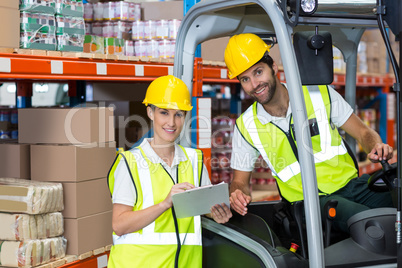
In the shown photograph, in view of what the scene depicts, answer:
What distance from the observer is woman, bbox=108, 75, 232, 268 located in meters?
2.79

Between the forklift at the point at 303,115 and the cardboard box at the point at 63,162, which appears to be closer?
the forklift at the point at 303,115

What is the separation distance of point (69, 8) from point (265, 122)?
1.51 m

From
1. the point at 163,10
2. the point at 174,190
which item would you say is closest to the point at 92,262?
the point at 174,190

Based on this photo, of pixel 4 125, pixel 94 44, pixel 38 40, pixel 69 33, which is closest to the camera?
pixel 38 40

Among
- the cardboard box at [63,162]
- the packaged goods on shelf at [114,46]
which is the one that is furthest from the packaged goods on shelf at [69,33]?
the cardboard box at [63,162]

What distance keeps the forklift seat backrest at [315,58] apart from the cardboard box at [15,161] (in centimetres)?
206

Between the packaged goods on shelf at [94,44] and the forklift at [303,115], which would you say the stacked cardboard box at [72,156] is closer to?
the packaged goods on shelf at [94,44]

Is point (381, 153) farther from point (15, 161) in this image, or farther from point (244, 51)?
point (15, 161)

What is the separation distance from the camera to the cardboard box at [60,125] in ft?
11.7

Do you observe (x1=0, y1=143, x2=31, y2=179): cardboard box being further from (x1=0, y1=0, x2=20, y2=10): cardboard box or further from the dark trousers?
the dark trousers

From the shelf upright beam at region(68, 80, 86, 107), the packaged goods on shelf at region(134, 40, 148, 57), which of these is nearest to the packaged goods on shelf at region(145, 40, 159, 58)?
the packaged goods on shelf at region(134, 40, 148, 57)

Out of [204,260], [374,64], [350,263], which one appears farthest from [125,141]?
[374,64]

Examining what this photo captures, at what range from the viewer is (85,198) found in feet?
12.0

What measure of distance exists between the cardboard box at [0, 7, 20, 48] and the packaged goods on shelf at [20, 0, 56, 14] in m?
0.07
